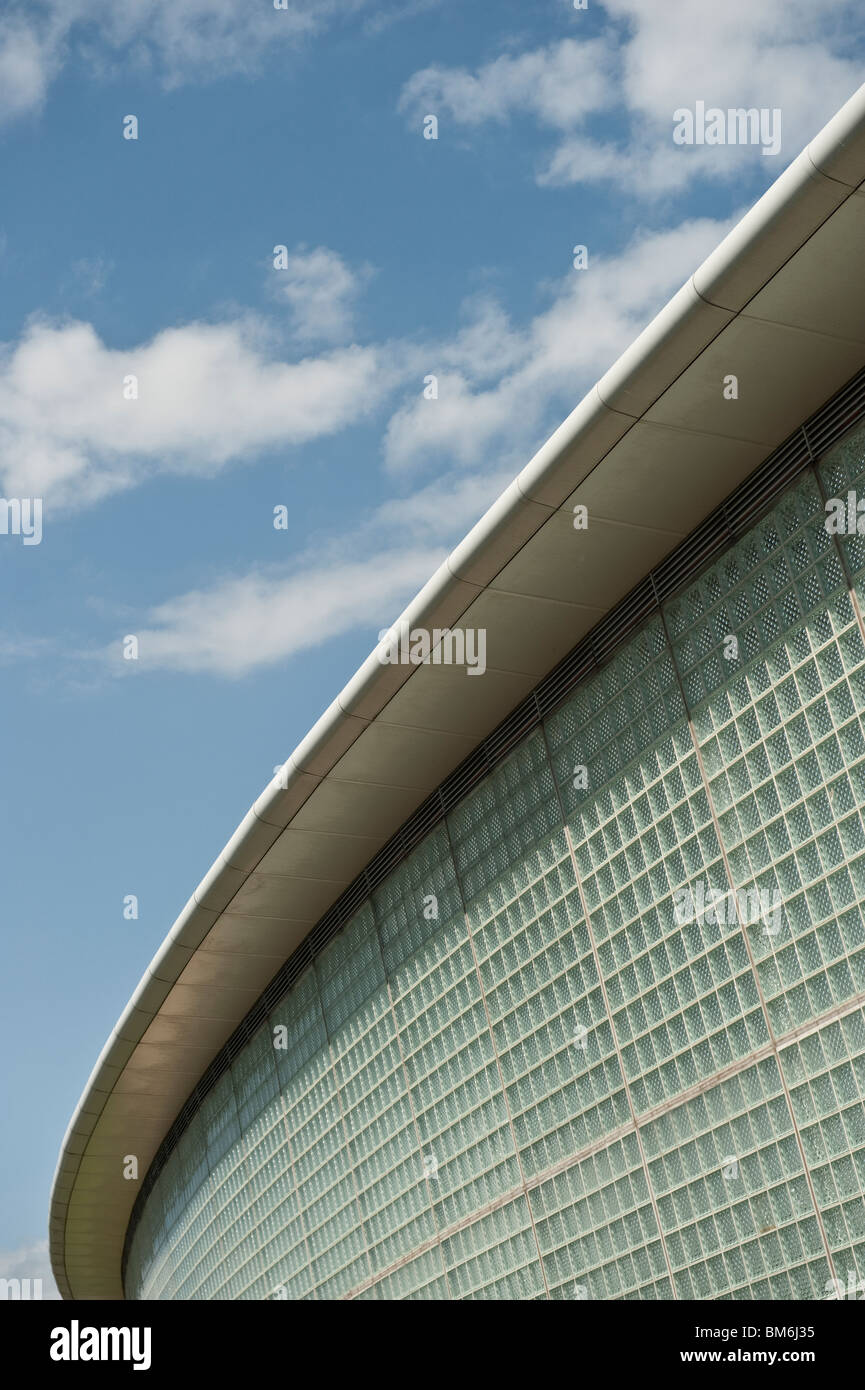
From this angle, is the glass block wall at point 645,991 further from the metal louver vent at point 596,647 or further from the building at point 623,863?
the metal louver vent at point 596,647

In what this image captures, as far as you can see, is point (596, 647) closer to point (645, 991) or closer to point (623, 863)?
point (623, 863)

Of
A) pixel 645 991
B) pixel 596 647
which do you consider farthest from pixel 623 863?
pixel 596 647

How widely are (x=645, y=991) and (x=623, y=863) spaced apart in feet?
3.70

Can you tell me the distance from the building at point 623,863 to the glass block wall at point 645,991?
3 cm

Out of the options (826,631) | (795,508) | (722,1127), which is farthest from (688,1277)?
(795,508)

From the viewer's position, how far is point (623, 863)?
1257 cm

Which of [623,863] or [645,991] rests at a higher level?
[623,863]

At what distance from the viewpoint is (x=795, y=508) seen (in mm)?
10977

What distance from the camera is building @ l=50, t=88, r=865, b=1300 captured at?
34.0ft
